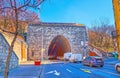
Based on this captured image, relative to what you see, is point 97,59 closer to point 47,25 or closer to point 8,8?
point 8,8

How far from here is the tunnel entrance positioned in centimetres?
8325

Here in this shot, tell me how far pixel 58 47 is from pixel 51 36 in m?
13.5

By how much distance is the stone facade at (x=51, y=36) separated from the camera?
256 feet

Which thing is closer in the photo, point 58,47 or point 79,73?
point 79,73

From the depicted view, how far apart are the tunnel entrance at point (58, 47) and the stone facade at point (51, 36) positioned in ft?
8.72

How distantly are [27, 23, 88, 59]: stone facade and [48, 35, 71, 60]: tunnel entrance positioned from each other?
8.72 ft

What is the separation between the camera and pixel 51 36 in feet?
260

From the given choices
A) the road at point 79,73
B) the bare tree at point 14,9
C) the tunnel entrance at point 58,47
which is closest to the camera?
the bare tree at point 14,9

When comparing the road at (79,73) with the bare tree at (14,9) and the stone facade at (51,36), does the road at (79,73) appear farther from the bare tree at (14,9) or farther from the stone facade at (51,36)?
the stone facade at (51,36)

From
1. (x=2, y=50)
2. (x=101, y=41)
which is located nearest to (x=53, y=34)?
(x=101, y=41)

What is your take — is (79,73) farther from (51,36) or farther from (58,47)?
(58,47)

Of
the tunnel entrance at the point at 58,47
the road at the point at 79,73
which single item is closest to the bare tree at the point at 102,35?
the tunnel entrance at the point at 58,47

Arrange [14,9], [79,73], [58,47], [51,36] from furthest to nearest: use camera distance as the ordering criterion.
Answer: [58,47], [51,36], [79,73], [14,9]

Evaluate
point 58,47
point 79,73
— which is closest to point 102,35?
point 58,47
